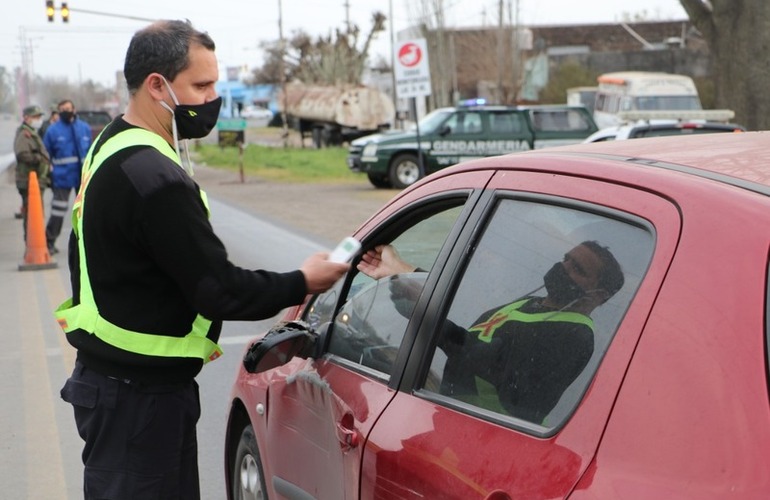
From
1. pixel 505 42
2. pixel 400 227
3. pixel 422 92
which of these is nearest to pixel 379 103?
pixel 505 42

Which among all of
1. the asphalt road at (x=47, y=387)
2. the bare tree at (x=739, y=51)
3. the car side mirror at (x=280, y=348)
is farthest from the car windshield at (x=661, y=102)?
the car side mirror at (x=280, y=348)

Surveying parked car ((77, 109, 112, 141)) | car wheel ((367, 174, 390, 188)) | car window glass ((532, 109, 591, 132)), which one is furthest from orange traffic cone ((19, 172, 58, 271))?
parked car ((77, 109, 112, 141))

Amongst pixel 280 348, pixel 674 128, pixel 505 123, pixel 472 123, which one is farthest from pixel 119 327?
pixel 505 123

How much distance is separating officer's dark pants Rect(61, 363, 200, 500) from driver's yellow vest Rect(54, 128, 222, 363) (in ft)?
0.38

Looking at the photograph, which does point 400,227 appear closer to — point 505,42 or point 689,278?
point 689,278

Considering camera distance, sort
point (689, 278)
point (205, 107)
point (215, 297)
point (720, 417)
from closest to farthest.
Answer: point (720, 417), point (689, 278), point (215, 297), point (205, 107)

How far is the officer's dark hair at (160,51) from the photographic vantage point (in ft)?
10.1

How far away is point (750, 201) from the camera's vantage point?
79.5 inches

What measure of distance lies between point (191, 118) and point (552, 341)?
1319 mm

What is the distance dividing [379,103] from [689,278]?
153 feet

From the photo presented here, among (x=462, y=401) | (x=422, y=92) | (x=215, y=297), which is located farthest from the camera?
(x=422, y=92)

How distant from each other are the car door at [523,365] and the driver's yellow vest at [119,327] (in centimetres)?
63

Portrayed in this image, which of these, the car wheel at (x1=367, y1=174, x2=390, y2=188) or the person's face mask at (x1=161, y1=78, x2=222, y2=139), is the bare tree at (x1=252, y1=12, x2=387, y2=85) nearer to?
the car wheel at (x1=367, y1=174, x2=390, y2=188)

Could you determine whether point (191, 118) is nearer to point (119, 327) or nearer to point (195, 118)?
point (195, 118)
